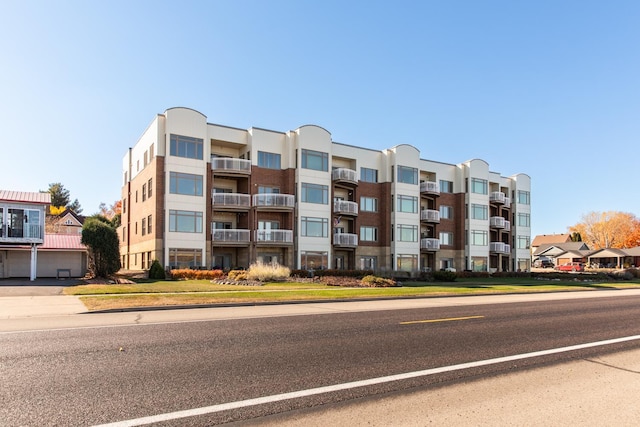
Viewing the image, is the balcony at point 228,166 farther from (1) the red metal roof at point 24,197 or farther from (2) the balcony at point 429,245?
(2) the balcony at point 429,245

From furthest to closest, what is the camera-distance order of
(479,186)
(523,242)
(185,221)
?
(523,242), (479,186), (185,221)

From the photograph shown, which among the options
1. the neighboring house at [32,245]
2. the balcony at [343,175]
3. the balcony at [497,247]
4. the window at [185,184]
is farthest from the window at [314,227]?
the balcony at [497,247]

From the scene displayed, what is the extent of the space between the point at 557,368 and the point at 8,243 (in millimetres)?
33845

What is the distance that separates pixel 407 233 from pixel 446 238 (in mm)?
7890

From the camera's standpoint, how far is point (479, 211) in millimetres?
55875

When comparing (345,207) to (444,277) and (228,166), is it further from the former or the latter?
(444,277)

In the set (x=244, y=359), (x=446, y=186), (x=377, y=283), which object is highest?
(x=446, y=186)

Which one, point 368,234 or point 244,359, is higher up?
point 368,234

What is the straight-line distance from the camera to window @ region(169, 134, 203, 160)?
120 feet

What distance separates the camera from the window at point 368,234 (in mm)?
47825

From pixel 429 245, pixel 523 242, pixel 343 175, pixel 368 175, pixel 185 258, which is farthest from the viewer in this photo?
pixel 523 242

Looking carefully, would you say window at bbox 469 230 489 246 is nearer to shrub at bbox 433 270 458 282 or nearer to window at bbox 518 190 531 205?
window at bbox 518 190 531 205

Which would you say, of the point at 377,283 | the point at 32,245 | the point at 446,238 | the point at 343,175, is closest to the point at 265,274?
the point at 377,283

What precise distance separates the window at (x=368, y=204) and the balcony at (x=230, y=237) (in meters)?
14.3
